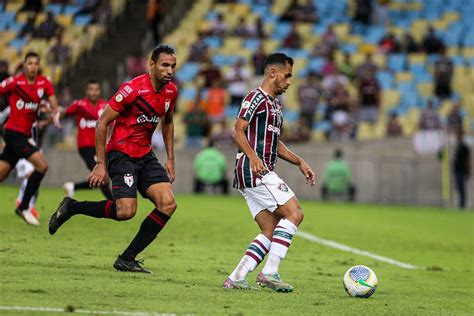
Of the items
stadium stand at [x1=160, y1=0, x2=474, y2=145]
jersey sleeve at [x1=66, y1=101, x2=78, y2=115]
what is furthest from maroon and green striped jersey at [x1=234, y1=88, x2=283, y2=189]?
stadium stand at [x1=160, y1=0, x2=474, y2=145]

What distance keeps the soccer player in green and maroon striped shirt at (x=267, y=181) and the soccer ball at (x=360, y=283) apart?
557 mm

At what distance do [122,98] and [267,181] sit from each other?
1566mm

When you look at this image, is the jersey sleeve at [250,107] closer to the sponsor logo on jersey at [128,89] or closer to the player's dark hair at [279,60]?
the player's dark hair at [279,60]

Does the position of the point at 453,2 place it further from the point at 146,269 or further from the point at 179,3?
the point at 146,269

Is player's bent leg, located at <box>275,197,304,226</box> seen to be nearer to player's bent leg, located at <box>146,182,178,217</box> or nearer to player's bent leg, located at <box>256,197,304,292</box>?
player's bent leg, located at <box>256,197,304,292</box>

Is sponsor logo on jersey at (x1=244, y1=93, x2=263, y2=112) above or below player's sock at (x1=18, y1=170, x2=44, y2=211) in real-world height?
above

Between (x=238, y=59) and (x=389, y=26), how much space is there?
5.62 m

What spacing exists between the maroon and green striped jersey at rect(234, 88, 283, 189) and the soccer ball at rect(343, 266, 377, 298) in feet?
4.08

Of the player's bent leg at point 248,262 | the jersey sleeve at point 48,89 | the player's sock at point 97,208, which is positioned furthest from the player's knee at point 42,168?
the player's bent leg at point 248,262

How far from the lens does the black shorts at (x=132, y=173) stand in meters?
10.4

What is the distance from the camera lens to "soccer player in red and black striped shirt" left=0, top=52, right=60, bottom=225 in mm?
14758

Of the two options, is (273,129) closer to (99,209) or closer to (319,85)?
(99,209)

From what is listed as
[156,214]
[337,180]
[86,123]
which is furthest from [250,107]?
[337,180]

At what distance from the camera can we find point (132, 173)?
1045 cm
